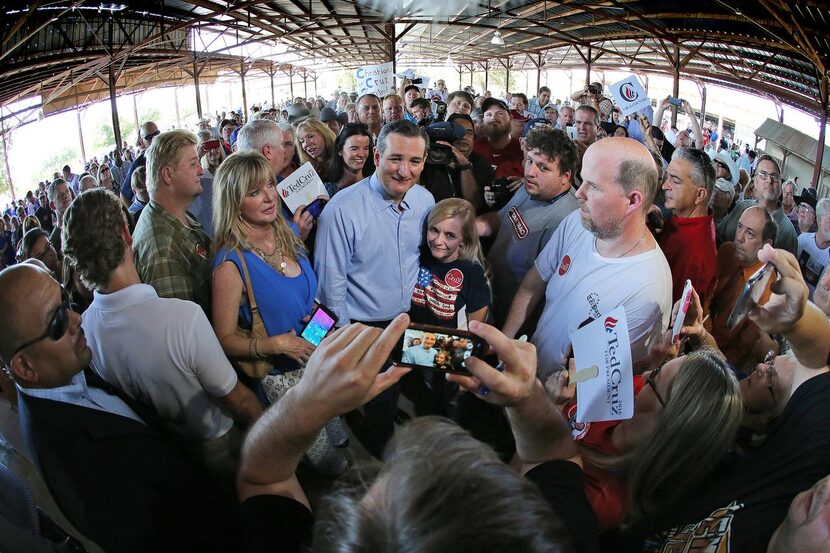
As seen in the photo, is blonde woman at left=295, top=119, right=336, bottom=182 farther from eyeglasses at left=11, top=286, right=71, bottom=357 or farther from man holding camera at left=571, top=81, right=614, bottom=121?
man holding camera at left=571, top=81, right=614, bottom=121

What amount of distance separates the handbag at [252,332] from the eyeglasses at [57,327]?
870 mm

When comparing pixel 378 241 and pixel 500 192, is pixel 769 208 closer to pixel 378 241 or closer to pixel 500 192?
pixel 500 192

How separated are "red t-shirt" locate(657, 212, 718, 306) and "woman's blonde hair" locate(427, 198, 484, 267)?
109 cm

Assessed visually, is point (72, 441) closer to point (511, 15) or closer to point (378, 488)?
point (378, 488)

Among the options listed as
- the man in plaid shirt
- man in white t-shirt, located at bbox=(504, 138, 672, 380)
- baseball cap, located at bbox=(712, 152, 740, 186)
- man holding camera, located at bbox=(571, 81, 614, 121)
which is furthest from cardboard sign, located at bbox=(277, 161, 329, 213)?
man holding camera, located at bbox=(571, 81, 614, 121)

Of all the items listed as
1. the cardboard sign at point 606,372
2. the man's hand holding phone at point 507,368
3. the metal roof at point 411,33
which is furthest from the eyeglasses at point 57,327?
the metal roof at point 411,33

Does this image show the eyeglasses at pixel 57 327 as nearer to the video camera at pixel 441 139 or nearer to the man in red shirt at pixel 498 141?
the video camera at pixel 441 139

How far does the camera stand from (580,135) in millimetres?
5781

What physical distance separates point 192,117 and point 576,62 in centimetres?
2521

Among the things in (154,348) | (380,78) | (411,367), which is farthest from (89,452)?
(380,78)

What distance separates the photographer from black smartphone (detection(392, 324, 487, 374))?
1.04 meters

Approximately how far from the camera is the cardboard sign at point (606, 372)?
145 cm

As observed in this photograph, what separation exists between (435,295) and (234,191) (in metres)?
1.27

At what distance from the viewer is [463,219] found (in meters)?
2.85
